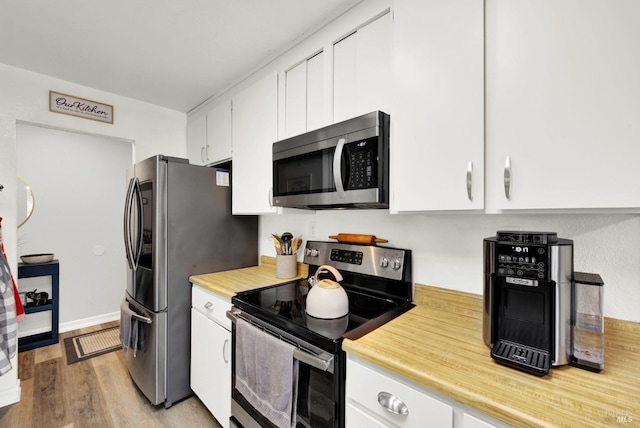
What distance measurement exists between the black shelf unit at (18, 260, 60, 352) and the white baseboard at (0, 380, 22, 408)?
0.98 m

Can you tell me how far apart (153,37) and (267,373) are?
6.48 ft

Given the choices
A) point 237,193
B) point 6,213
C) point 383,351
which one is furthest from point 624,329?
point 6,213

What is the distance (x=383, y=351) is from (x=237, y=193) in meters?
1.53

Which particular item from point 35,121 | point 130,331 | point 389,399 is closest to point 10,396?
point 130,331

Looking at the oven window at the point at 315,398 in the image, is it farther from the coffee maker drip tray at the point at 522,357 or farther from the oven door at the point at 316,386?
the coffee maker drip tray at the point at 522,357

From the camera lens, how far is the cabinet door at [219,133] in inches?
86.1

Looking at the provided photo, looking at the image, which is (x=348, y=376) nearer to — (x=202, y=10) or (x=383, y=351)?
(x=383, y=351)

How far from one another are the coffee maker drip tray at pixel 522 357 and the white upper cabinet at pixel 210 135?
202 centimetres

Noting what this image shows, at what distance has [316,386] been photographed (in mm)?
1073

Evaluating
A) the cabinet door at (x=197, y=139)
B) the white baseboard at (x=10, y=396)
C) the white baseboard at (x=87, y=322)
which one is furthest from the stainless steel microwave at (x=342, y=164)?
the white baseboard at (x=87, y=322)

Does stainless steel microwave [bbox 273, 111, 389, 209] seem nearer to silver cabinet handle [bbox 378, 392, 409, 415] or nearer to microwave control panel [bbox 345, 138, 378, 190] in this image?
microwave control panel [bbox 345, 138, 378, 190]

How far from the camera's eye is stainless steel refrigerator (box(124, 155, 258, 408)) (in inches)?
71.6

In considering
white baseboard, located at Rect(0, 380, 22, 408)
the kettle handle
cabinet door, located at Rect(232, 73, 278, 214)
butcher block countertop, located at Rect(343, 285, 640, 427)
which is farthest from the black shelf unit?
butcher block countertop, located at Rect(343, 285, 640, 427)

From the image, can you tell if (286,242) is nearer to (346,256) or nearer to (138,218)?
(346,256)
